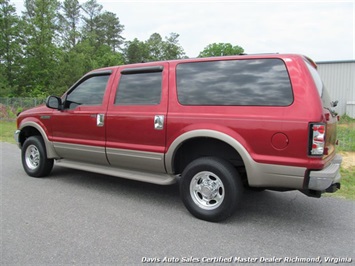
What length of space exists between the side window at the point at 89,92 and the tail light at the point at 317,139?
3.12 m

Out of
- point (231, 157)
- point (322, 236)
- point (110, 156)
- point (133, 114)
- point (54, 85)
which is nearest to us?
point (322, 236)

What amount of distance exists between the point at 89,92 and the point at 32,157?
198cm

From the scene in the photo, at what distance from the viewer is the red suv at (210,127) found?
3.29 m

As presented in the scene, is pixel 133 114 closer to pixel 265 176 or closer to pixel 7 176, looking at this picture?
pixel 265 176

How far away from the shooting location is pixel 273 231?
3.56 metres

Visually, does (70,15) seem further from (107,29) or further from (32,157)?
(32,157)

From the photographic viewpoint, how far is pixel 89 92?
5.10 m

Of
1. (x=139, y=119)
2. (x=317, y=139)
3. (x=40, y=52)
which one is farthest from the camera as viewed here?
(x=40, y=52)

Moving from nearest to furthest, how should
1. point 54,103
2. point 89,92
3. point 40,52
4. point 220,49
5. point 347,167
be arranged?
point 89,92, point 54,103, point 347,167, point 40,52, point 220,49

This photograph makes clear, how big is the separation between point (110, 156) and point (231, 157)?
187 centimetres

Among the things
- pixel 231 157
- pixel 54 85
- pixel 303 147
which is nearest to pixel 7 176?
pixel 231 157

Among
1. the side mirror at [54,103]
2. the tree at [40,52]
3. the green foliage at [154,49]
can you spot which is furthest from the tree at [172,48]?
the side mirror at [54,103]

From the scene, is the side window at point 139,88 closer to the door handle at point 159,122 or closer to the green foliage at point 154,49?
the door handle at point 159,122

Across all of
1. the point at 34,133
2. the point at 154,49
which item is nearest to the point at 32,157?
the point at 34,133
